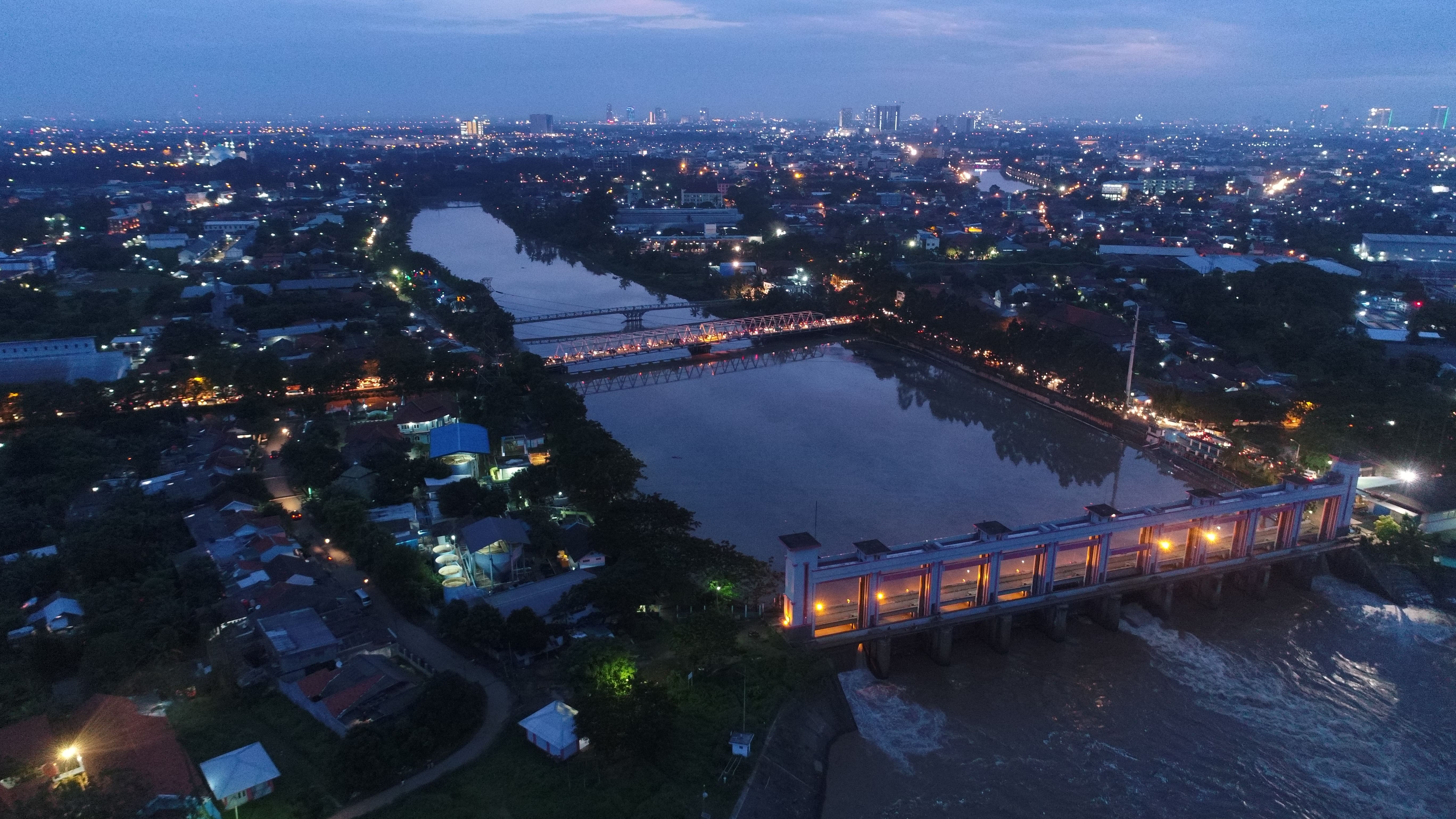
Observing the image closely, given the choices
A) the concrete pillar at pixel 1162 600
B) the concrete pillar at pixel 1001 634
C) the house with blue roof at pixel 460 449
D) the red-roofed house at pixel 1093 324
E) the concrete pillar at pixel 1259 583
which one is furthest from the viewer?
the red-roofed house at pixel 1093 324

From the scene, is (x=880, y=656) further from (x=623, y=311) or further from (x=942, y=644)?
(x=623, y=311)

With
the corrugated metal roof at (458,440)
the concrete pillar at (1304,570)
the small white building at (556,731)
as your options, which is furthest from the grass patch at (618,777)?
the concrete pillar at (1304,570)

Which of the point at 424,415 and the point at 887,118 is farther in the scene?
the point at 887,118

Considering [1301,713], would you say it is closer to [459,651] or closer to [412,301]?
[459,651]

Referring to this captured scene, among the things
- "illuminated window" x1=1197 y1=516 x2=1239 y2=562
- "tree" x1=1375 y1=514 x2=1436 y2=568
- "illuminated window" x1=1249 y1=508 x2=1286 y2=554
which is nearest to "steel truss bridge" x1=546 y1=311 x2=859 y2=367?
"illuminated window" x1=1197 y1=516 x2=1239 y2=562

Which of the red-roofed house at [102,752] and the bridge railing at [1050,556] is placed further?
the bridge railing at [1050,556]

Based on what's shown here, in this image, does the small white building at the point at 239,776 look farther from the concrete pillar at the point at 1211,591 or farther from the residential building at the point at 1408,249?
the residential building at the point at 1408,249

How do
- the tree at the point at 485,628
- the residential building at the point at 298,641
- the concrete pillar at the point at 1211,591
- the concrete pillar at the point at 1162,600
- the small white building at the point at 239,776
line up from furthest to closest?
1. the concrete pillar at the point at 1211,591
2. the concrete pillar at the point at 1162,600
3. the tree at the point at 485,628
4. the residential building at the point at 298,641
5. the small white building at the point at 239,776

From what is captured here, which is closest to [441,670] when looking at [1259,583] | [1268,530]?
[1259,583]
